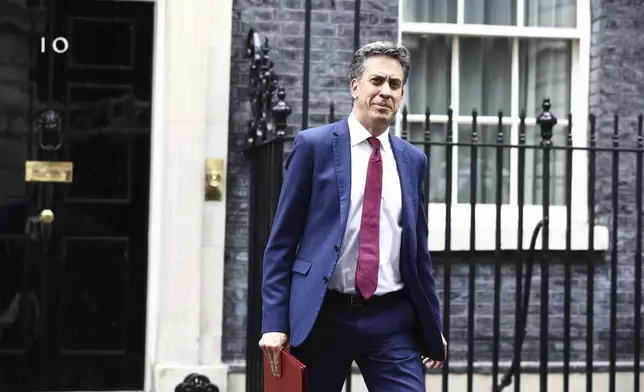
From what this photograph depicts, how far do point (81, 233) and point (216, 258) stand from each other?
0.83 m

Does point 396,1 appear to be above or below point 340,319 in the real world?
above

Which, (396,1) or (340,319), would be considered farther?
(396,1)

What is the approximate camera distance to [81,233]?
7145 millimetres

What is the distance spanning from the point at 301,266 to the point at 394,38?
11.6 feet

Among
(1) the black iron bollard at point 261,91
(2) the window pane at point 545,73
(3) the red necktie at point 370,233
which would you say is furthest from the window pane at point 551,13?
Answer: (3) the red necktie at point 370,233

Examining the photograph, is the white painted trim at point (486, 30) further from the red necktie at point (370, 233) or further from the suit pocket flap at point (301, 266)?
the suit pocket flap at point (301, 266)

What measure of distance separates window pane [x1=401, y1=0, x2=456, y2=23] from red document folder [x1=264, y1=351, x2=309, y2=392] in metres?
3.79

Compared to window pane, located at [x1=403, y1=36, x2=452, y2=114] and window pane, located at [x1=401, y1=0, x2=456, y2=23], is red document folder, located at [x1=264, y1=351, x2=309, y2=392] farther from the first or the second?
window pane, located at [x1=401, y1=0, x2=456, y2=23]

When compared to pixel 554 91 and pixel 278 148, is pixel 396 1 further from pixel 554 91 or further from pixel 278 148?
pixel 278 148

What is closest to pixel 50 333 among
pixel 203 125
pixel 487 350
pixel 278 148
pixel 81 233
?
pixel 81 233

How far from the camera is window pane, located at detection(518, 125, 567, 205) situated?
748cm

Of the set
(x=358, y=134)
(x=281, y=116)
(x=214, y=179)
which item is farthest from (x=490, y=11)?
(x=358, y=134)

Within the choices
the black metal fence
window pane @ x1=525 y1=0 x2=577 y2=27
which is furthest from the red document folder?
window pane @ x1=525 y1=0 x2=577 y2=27

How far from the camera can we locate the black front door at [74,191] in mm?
7066
